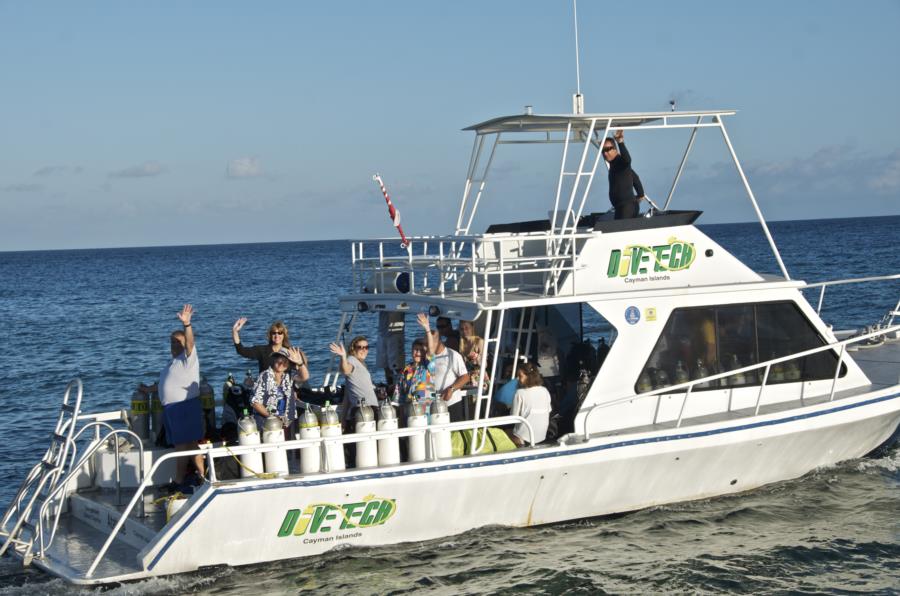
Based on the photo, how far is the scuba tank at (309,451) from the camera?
900 cm

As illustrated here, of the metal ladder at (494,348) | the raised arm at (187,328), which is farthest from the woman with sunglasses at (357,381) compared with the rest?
the raised arm at (187,328)

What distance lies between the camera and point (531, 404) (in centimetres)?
977

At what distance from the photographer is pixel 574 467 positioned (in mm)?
9672

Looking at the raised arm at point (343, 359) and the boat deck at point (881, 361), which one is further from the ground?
the raised arm at point (343, 359)

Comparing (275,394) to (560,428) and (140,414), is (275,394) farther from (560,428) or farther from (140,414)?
(560,428)

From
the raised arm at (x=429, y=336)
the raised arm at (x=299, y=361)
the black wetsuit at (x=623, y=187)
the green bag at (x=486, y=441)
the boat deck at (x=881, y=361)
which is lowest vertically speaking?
the green bag at (x=486, y=441)

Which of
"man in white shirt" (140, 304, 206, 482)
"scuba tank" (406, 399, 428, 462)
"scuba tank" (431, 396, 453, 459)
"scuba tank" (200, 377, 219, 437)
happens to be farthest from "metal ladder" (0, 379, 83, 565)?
"scuba tank" (431, 396, 453, 459)

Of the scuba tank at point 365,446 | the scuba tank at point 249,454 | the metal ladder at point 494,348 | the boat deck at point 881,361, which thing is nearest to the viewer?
the scuba tank at point 249,454

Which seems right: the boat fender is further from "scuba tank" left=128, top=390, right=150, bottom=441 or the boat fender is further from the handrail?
the handrail

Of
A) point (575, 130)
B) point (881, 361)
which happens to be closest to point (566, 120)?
point (575, 130)

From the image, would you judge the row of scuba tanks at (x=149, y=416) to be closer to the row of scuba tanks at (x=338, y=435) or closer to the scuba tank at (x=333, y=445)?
the row of scuba tanks at (x=338, y=435)

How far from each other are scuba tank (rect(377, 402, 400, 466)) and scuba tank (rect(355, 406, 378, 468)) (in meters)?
0.05

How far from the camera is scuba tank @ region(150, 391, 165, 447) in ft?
34.1

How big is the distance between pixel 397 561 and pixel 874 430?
5.38 metres
